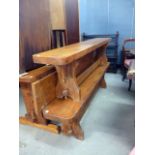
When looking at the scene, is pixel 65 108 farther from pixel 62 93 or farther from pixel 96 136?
pixel 96 136

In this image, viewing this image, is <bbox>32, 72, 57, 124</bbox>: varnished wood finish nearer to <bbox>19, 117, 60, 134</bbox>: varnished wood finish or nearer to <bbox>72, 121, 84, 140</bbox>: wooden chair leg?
<bbox>19, 117, 60, 134</bbox>: varnished wood finish

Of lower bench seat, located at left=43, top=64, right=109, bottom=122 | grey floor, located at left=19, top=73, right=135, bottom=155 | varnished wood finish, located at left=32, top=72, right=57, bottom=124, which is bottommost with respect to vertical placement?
A: grey floor, located at left=19, top=73, right=135, bottom=155

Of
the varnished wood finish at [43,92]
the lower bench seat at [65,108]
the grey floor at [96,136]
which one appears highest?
the varnished wood finish at [43,92]

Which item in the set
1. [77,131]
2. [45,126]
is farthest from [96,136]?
[45,126]

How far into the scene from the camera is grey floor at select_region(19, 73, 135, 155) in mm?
1691

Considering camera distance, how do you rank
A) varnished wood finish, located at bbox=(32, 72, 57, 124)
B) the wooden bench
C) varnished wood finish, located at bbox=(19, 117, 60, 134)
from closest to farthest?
the wooden bench
varnished wood finish, located at bbox=(32, 72, 57, 124)
varnished wood finish, located at bbox=(19, 117, 60, 134)

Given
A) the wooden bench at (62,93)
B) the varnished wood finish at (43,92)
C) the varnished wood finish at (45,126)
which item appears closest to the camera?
the wooden bench at (62,93)

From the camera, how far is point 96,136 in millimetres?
1897

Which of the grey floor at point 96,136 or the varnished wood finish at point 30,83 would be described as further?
the varnished wood finish at point 30,83

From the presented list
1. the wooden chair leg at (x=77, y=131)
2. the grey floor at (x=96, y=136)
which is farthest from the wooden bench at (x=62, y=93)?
the grey floor at (x=96, y=136)

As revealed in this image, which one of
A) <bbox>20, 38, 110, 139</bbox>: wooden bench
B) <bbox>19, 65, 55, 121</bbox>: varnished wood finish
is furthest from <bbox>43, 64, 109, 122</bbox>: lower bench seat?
<bbox>19, 65, 55, 121</bbox>: varnished wood finish

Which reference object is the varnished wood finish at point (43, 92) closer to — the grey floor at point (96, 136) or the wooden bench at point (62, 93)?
the wooden bench at point (62, 93)

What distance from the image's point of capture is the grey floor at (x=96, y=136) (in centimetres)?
169
